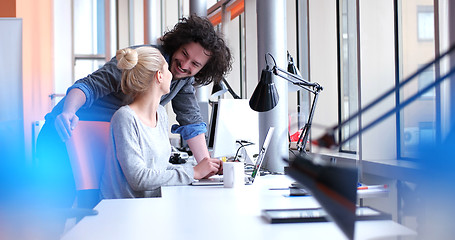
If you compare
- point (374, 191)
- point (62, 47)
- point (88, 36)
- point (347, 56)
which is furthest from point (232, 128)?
point (88, 36)

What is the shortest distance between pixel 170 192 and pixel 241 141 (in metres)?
1.31

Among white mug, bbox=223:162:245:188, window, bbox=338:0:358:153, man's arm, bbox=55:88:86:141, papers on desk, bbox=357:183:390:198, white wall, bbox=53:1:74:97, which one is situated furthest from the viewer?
white wall, bbox=53:1:74:97

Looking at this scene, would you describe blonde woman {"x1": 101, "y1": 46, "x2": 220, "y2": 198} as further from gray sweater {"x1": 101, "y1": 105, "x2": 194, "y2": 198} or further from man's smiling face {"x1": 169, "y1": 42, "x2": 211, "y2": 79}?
man's smiling face {"x1": 169, "y1": 42, "x2": 211, "y2": 79}

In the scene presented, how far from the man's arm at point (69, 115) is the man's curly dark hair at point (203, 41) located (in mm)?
560

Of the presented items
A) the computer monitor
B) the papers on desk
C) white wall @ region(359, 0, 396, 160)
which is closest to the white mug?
the papers on desk

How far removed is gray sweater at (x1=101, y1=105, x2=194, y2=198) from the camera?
5.79 feet

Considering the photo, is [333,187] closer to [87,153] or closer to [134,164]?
[134,164]

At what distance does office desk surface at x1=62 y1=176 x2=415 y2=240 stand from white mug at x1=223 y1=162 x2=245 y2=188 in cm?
13

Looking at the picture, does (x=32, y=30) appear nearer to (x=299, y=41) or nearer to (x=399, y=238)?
(x=299, y=41)

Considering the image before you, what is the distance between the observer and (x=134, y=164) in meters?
1.76

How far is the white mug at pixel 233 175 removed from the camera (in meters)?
1.83

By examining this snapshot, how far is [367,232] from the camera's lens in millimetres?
952

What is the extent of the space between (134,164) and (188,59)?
69 centimetres

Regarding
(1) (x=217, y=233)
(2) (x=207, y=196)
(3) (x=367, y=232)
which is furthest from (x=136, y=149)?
A: (3) (x=367, y=232)
